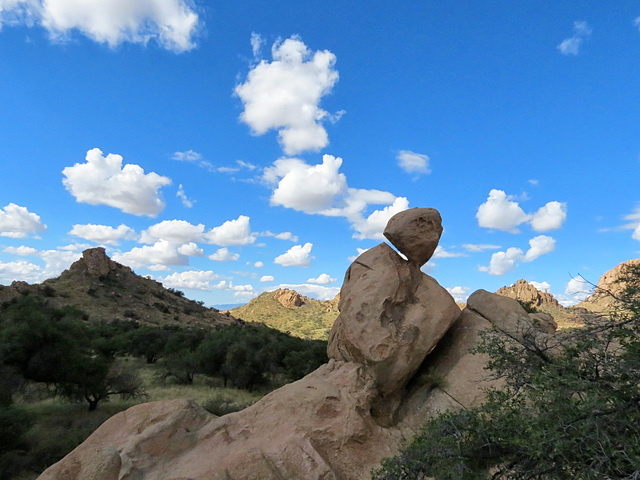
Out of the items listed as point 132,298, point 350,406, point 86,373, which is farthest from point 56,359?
point 132,298

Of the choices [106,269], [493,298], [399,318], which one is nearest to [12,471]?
[399,318]

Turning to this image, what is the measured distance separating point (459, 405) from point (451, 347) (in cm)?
202

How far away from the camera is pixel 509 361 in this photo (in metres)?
6.72

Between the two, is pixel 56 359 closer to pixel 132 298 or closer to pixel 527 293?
pixel 132 298

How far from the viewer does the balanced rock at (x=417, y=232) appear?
12273 mm

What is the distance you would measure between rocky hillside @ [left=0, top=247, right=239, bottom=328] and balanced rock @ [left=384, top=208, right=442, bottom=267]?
45.4 m

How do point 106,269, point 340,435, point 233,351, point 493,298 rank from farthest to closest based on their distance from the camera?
point 106,269
point 233,351
point 493,298
point 340,435

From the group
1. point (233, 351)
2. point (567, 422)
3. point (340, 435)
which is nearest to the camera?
point (567, 422)

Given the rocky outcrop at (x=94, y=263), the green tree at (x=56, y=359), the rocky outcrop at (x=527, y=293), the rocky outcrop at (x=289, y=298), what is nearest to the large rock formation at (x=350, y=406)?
the green tree at (x=56, y=359)

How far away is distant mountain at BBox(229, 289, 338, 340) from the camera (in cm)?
7763

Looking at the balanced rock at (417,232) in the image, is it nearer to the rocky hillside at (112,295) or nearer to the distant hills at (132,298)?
the distant hills at (132,298)

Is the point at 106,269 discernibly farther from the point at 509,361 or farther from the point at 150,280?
the point at 509,361

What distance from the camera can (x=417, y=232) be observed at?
1227 centimetres


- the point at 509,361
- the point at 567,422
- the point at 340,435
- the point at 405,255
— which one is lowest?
the point at 340,435
